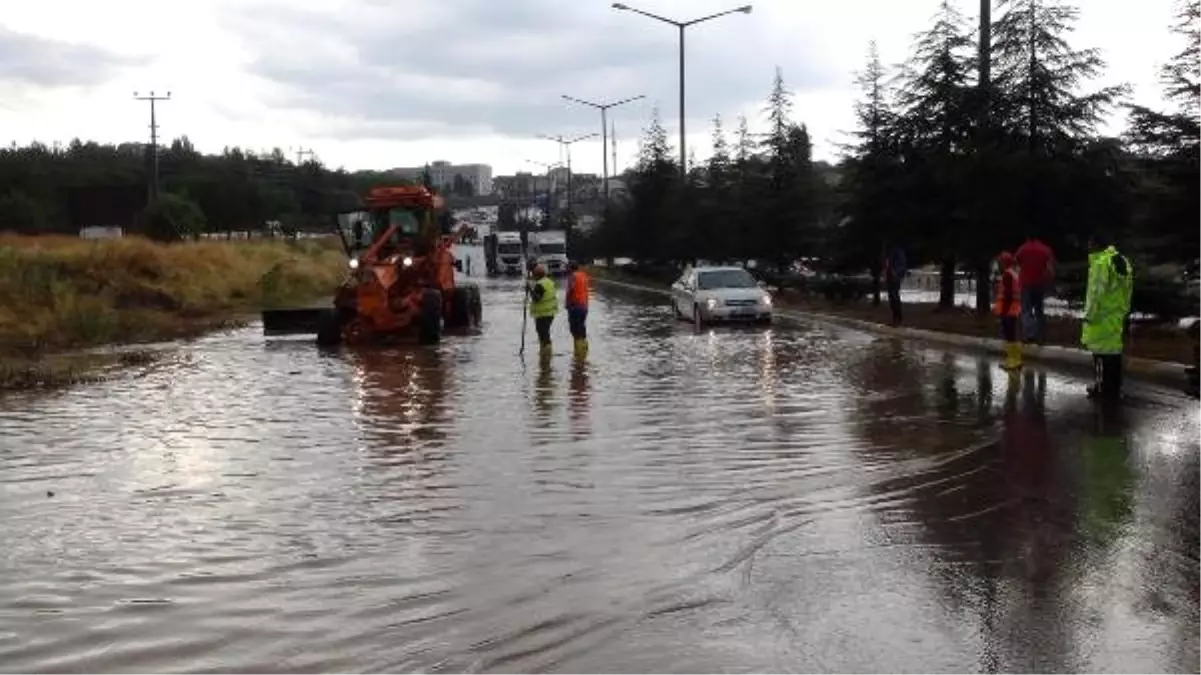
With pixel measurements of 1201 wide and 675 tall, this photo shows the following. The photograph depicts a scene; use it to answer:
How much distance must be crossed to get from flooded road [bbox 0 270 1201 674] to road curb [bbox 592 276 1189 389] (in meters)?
1.23

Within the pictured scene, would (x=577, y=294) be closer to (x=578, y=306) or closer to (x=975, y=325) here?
(x=578, y=306)

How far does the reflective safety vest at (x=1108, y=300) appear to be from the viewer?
13969 mm

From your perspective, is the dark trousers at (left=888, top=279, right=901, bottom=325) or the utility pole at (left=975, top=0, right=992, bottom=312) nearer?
the utility pole at (left=975, top=0, right=992, bottom=312)

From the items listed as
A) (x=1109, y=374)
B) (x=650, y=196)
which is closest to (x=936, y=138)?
(x=1109, y=374)

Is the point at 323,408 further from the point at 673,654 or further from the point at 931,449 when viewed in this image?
the point at 673,654

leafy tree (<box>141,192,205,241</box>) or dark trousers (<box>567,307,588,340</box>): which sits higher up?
leafy tree (<box>141,192,205,241</box>)

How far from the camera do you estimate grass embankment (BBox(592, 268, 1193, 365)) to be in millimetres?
18250

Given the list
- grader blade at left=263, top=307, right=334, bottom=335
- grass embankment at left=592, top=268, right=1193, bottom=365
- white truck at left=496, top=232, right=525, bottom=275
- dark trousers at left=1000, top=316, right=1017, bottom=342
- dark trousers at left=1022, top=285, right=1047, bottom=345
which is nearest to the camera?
dark trousers at left=1000, top=316, right=1017, bottom=342

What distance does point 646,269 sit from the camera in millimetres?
65875

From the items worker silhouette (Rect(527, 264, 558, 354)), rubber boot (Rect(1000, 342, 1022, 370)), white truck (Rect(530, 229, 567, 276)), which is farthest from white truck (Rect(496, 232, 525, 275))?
rubber boot (Rect(1000, 342, 1022, 370))

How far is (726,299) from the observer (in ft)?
97.5

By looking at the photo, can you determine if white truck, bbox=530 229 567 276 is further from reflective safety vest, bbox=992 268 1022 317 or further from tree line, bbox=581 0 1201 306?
reflective safety vest, bbox=992 268 1022 317

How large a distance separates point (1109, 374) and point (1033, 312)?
17.1 ft

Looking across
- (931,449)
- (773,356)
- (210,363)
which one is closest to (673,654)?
(931,449)
